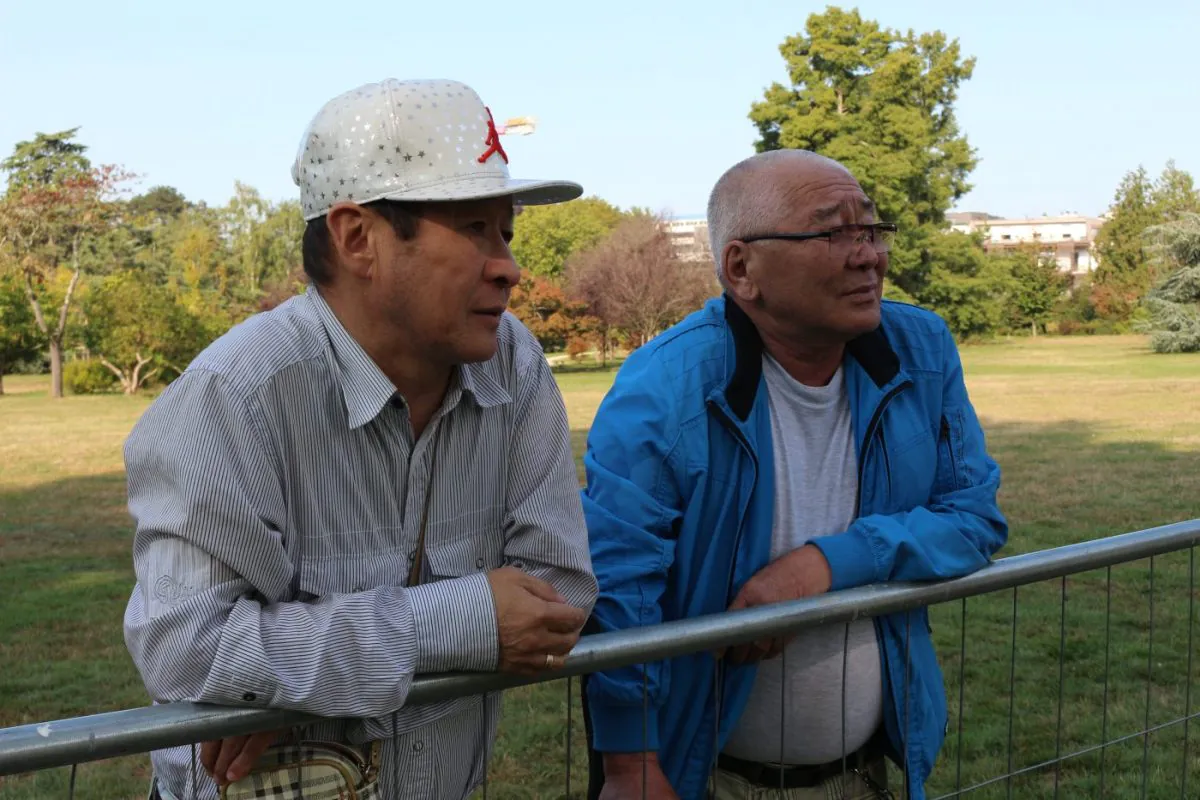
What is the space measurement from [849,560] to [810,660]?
26 cm

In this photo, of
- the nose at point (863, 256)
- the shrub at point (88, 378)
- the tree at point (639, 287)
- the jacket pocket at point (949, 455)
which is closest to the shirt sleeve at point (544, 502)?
the nose at point (863, 256)

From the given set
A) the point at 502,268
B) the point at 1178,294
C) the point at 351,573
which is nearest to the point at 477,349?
the point at 502,268

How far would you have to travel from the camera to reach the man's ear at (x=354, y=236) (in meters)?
1.78

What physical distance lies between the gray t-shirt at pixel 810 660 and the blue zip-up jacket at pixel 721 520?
0.04 metres

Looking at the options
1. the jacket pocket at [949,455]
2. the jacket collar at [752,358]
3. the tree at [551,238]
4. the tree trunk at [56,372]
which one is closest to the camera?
the jacket collar at [752,358]

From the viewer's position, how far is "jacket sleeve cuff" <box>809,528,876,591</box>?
7.82 feet

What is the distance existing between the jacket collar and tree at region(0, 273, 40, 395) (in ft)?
131

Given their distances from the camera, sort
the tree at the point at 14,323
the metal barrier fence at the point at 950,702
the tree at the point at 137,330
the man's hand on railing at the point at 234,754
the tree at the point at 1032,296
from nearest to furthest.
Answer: the metal barrier fence at the point at 950,702, the man's hand on railing at the point at 234,754, the tree at the point at 137,330, the tree at the point at 14,323, the tree at the point at 1032,296

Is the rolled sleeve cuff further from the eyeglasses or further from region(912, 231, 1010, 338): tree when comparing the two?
region(912, 231, 1010, 338): tree

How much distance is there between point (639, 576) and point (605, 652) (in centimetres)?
38

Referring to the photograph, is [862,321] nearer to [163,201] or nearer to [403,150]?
[403,150]

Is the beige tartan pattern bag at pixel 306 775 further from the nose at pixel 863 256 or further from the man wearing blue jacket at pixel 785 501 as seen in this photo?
the nose at pixel 863 256

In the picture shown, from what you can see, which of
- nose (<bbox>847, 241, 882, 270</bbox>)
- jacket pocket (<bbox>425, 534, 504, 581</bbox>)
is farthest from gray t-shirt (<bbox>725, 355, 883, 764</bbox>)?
jacket pocket (<bbox>425, 534, 504, 581</bbox>)

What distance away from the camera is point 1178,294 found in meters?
42.7
